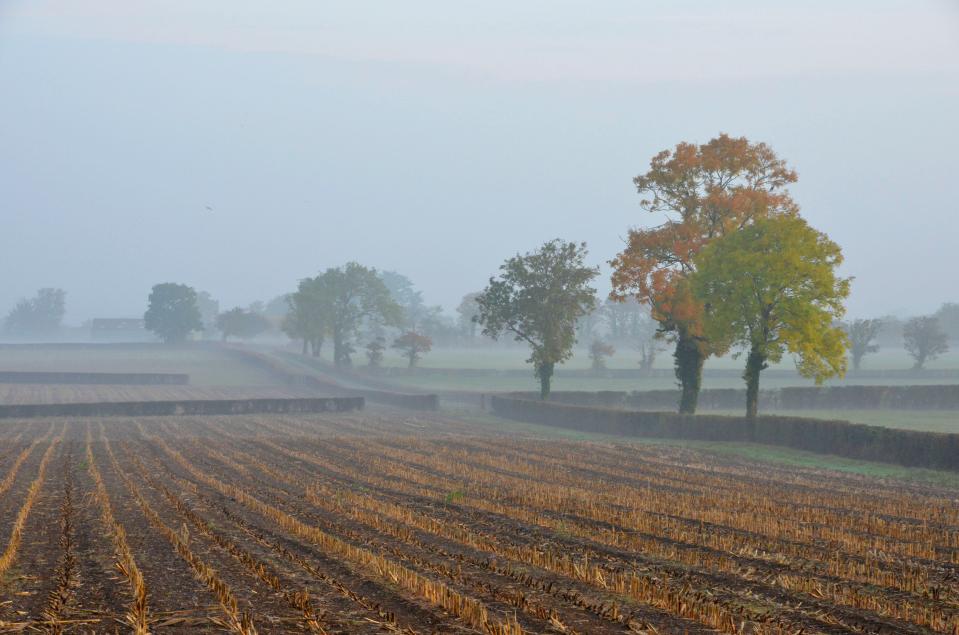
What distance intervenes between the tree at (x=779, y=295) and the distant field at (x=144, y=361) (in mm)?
74510

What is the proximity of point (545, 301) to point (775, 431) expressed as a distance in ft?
95.0

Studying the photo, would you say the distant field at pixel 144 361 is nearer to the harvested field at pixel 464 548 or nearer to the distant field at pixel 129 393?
the distant field at pixel 129 393

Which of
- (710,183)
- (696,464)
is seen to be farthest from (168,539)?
(710,183)

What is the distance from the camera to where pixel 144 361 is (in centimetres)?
14688

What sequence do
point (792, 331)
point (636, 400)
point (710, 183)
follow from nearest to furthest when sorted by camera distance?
1. point (792, 331)
2. point (710, 183)
3. point (636, 400)

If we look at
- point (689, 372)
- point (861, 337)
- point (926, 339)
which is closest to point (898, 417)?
point (689, 372)

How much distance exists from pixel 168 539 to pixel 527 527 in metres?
7.53

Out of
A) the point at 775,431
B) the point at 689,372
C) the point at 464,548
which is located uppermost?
the point at 689,372

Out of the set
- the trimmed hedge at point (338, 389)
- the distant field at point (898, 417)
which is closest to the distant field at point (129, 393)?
the trimmed hedge at point (338, 389)

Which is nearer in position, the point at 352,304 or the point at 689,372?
the point at 689,372

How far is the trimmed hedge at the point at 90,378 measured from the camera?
10450cm

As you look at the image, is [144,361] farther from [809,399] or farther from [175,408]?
[809,399]

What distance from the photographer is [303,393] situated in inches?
3907

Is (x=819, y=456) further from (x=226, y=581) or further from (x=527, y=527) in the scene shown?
(x=226, y=581)
